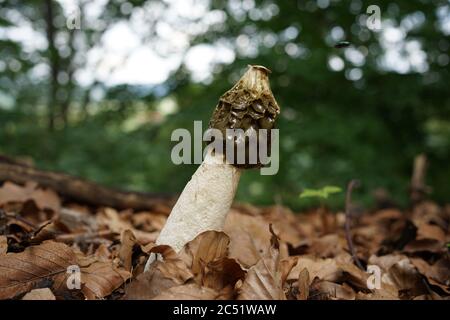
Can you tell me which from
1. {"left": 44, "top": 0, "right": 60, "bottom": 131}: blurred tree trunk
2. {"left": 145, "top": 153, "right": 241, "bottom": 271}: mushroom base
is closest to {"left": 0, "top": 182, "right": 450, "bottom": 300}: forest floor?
{"left": 145, "top": 153, "right": 241, "bottom": 271}: mushroom base

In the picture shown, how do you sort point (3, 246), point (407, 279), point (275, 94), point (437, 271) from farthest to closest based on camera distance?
1. point (275, 94)
2. point (437, 271)
3. point (407, 279)
4. point (3, 246)

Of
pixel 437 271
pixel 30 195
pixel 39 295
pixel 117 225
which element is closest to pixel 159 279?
pixel 39 295

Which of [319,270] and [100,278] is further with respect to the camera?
[319,270]

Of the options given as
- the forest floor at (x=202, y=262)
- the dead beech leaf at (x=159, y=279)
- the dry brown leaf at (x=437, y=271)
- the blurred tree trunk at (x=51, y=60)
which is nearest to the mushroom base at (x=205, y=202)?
the forest floor at (x=202, y=262)

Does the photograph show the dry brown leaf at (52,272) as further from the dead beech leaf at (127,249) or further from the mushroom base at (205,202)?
the mushroom base at (205,202)

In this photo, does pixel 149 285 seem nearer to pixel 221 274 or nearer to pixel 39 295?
pixel 221 274

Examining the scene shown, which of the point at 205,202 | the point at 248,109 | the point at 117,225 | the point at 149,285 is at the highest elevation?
the point at 248,109
